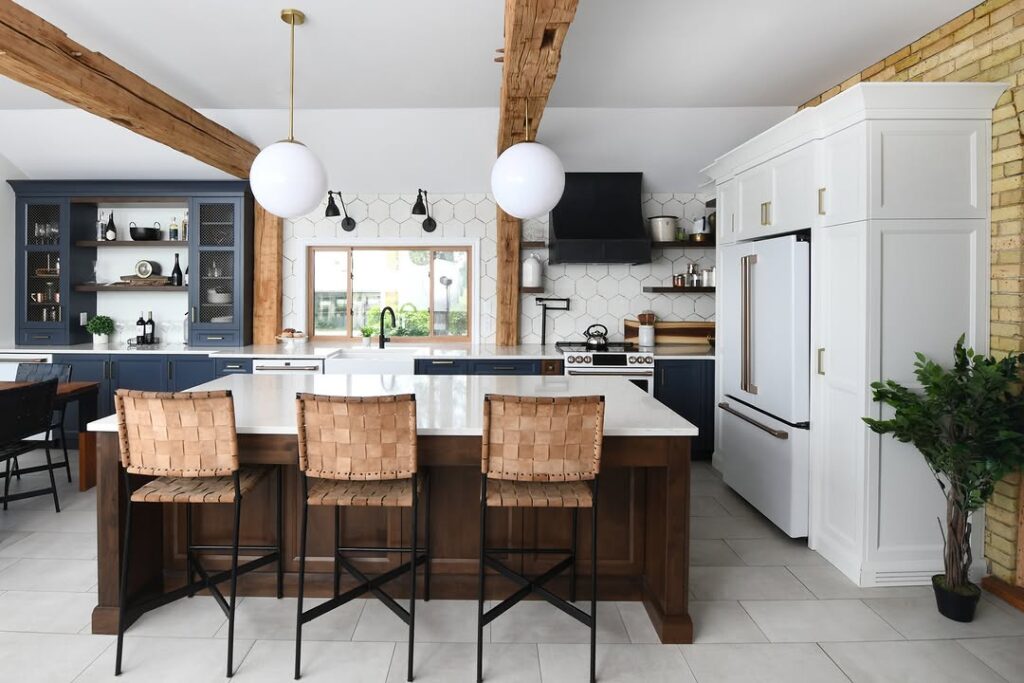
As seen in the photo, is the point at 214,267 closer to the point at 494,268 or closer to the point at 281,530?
the point at 494,268

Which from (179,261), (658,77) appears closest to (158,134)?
(179,261)

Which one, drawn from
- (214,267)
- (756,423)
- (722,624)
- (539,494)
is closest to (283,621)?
(539,494)

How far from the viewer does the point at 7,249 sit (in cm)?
538

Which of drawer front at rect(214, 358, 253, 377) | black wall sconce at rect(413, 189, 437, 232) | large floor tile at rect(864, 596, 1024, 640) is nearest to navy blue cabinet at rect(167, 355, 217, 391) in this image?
drawer front at rect(214, 358, 253, 377)

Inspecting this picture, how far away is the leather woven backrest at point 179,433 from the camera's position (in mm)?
2217

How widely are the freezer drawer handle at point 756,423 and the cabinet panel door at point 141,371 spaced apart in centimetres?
453

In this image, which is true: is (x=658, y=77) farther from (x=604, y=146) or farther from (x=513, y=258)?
(x=513, y=258)

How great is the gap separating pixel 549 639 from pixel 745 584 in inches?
42.5

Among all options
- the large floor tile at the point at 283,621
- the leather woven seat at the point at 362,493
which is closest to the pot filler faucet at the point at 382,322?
the large floor tile at the point at 283,621

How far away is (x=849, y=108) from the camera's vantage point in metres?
2.93

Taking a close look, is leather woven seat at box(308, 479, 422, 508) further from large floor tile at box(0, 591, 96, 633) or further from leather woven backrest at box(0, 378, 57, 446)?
leather woven backrest at box(0, 378, 57, 446)

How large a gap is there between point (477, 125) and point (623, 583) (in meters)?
3.60

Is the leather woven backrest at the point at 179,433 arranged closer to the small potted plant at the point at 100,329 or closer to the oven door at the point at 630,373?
the oven door at the point at 630,373

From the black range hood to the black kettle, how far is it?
0.66 meters
